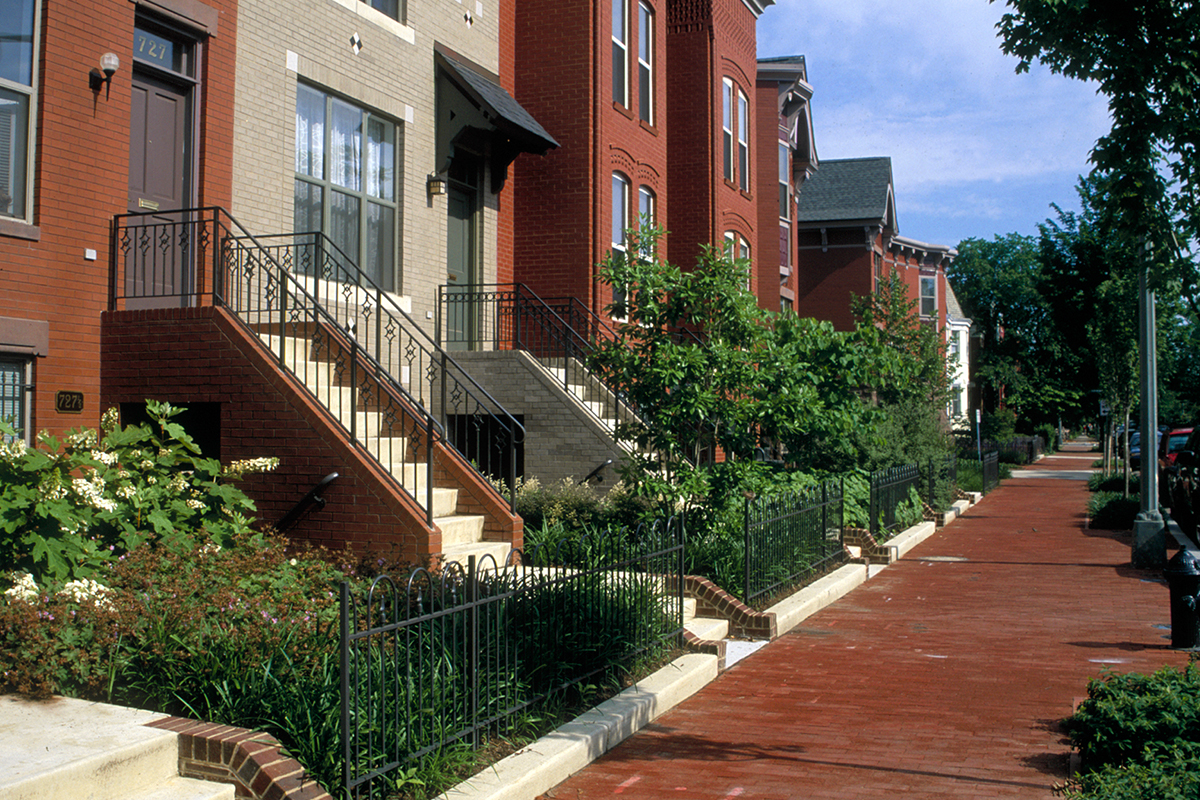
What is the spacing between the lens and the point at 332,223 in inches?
513

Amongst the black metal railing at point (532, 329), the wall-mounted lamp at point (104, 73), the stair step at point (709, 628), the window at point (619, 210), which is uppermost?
the window at point (619, 210)

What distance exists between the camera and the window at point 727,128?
78.5 feet

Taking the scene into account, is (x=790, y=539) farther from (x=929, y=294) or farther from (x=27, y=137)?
(x=929, y=294)

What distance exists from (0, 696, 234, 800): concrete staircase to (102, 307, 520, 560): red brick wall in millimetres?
3704

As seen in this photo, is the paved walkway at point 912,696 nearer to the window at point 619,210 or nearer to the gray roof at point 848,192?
the window at point 619,210

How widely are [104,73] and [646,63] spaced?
12210 millimetres

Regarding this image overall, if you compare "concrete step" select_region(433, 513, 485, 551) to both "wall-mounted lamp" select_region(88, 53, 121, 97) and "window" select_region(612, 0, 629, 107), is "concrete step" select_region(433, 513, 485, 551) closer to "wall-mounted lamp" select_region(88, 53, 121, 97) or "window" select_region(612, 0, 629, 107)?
"wall-mounted lamp" select_region(88, 53, 121, 97)

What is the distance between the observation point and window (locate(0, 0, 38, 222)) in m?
8.89

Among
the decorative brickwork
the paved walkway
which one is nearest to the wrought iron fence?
the paved walkway

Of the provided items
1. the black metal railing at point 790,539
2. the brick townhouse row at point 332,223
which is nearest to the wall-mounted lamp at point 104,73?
the brick townhouse row at point 332,223

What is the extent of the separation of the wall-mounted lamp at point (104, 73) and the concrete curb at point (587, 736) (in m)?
7.18

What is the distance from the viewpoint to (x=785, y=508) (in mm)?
11359

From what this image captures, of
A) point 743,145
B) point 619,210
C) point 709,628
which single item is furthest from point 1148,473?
point 743,145

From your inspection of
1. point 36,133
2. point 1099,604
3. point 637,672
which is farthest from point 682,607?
point 36,133
